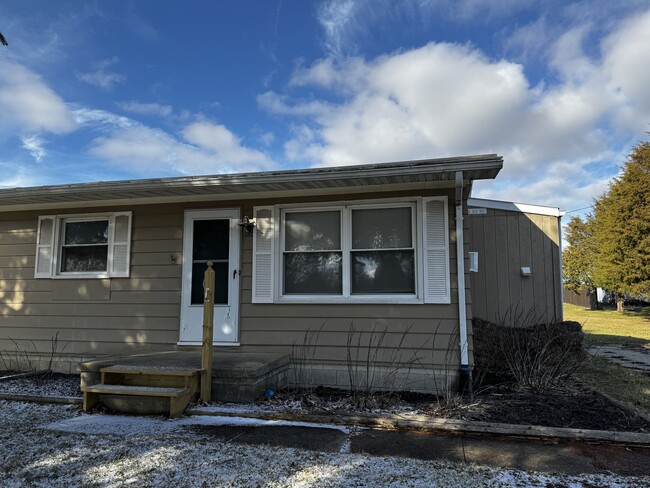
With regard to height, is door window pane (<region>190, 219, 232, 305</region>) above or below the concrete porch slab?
above

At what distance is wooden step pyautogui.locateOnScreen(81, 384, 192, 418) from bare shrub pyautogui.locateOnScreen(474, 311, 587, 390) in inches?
132

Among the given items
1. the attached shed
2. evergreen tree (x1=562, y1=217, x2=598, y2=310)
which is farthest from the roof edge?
evergreen tree (x1=562, y1=217, x2=598, y2=310)

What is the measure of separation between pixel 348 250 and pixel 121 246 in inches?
129

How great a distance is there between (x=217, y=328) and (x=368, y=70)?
7.44 m

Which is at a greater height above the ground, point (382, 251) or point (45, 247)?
point (45, 247)

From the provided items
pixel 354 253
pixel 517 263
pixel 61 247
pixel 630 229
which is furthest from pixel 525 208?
pixel 630 229

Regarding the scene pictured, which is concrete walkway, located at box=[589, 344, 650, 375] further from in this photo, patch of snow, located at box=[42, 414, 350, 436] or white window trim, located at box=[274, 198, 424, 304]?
patch of snow, located at box=[42, 414, 350, 436]

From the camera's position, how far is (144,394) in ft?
13.7

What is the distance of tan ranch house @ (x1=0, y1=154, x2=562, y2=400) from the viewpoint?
16.6ft

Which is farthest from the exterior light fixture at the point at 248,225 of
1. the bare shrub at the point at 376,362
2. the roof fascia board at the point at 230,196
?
the bare shrub at the point at 376,362

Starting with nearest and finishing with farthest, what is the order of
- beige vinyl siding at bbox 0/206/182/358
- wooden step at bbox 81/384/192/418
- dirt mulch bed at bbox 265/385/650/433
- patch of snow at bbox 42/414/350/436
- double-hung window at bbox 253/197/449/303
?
patch of snow at bbox 42/414/350/436 → dirt mulch bed at bbox 265/385/650/433 → wooden step at bbox 81/384/192/418 → double-hung window at bbox 253/197/449/303 → beige vinyl siding at bbox 0/206/182/358

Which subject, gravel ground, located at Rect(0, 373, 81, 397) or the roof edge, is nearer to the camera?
the roof edge

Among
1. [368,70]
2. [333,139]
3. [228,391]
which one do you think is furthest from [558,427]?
[333,139]

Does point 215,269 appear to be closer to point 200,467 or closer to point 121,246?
point 121,246
